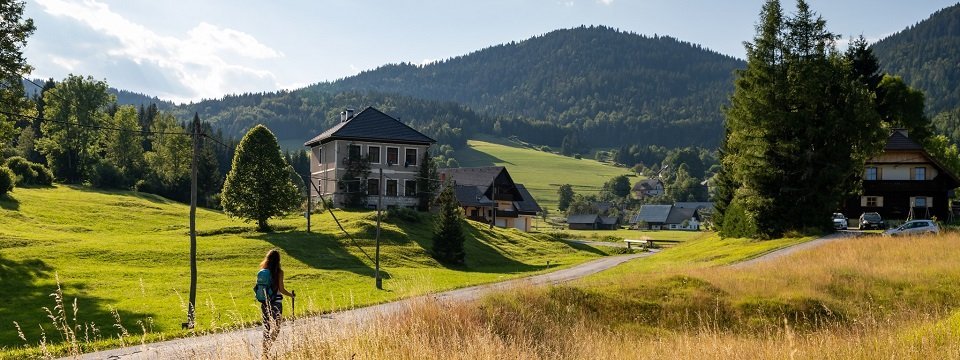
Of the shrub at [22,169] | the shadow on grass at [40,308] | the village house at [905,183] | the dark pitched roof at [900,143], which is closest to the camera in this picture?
the shadow on grass at [40,308]

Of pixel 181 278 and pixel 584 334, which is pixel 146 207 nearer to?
pixel 181 278

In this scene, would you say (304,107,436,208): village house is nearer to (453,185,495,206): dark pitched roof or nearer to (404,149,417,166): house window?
(404,149,417,166): house window

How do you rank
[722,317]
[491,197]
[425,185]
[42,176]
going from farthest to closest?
[491,197], [42,176], [425,185], [722,317]

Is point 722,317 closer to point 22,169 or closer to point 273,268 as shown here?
Answer: point 273,268

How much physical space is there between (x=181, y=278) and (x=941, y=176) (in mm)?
55423

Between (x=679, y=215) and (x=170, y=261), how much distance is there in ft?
452

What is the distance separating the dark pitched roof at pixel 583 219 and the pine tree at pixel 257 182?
331 feet

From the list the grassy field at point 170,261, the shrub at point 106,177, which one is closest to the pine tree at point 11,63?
the grassy field at point 170,261

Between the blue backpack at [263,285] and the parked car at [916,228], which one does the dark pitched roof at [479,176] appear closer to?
the parked car at [916,228]

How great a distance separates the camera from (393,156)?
230 feet

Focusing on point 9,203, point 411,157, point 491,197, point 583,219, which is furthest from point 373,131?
point 583,219

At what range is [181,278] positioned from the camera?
35.1 metres

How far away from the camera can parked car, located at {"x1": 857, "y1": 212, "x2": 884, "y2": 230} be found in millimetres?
51219

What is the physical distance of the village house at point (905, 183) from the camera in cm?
5462
